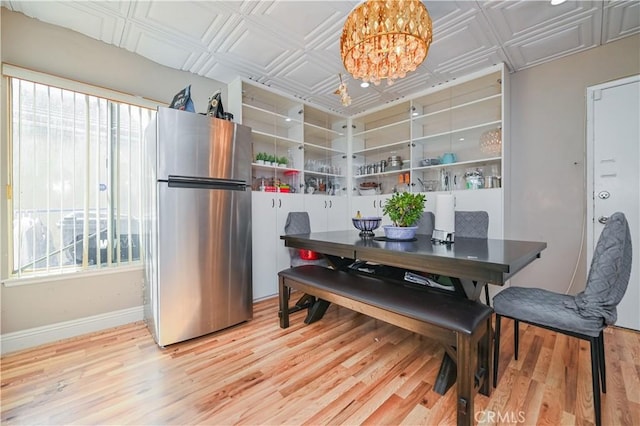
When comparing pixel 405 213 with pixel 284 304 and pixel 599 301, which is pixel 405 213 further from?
pixel 284 304

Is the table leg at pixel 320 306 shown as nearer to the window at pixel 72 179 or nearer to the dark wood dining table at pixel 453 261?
the dark wood dining table at pixel 453 261

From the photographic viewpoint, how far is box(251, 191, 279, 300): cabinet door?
3.04m

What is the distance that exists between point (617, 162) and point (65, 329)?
499 cm

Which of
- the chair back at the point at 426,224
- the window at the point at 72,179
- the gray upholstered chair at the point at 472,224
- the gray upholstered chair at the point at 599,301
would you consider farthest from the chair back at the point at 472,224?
the window at the point at 72,179

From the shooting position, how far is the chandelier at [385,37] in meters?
1.54

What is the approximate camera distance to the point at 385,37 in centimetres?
167

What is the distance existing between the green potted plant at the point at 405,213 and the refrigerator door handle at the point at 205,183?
134 centimetres

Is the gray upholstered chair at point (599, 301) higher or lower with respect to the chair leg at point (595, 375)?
higher

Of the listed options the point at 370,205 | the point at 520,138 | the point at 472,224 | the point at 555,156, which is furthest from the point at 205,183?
the point at 555,156

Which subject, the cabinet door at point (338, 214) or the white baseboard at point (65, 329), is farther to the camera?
the cabinet door at point (338, 214)

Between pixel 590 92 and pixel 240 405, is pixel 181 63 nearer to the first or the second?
pixel 240 405

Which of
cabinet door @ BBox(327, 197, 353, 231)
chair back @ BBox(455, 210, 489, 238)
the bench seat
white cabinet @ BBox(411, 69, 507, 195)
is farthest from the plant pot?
cabinet door @ BBox(327, 197, 353, 231)

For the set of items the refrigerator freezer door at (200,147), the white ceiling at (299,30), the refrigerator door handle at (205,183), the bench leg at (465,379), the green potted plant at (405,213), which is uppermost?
the white ceiling at (299,30)

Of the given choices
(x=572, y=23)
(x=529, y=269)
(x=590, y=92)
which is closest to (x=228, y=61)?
(x=572, y=23)
